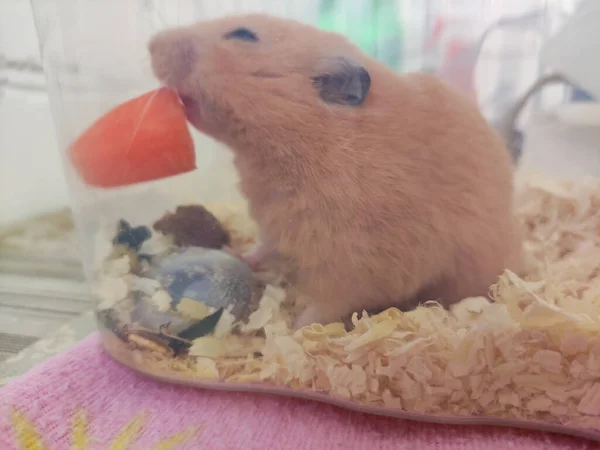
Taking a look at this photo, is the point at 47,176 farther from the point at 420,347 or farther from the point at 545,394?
the point at 545,394

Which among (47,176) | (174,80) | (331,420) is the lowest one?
(331,420)

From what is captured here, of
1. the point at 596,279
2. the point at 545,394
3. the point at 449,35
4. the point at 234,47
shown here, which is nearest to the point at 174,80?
the point at 234,47

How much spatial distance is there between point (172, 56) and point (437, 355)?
0.53 metres

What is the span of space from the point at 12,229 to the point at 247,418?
3.50 ft

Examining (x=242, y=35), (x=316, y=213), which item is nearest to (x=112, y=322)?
(x=316, y=213)

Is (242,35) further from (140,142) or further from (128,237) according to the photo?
(128,237)

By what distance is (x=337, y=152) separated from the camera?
2.32 feet

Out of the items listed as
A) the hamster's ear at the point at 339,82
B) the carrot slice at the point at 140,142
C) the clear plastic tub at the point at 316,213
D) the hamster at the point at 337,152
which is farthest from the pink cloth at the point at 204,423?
the hamster's ear at the point at 339,82

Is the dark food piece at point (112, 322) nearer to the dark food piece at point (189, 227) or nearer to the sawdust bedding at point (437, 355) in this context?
the sawdust bedding at point (437, 355)

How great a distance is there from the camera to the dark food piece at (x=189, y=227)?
89cm

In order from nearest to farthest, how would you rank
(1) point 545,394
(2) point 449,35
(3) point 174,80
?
(1) point 545,394 → (3) point 174,80 → (2) point 449,35

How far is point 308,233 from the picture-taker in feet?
2.38

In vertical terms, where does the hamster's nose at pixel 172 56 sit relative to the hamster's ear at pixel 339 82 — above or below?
above

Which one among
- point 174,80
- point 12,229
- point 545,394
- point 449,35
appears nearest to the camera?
point 545,394
